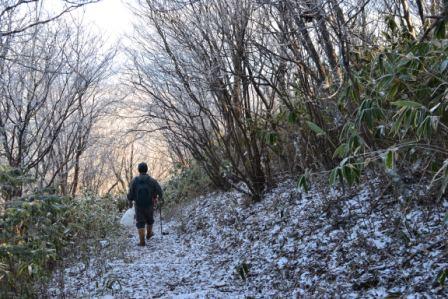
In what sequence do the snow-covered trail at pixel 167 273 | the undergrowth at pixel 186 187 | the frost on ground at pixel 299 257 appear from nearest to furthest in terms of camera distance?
the frost on ground at pixel 299 257 < the snow-covered trail at pixel 167 273 < the undergrowth at pixel 186 187

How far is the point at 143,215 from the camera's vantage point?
943cm

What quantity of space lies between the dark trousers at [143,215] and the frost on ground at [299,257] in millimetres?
818

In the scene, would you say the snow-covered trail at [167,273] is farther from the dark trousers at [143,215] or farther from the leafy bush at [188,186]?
the leafy bush at [188,186]

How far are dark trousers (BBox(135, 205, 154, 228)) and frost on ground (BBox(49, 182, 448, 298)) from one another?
2.68 ft

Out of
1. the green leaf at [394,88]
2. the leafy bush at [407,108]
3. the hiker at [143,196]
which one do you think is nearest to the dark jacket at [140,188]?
the hiker at [143,196]

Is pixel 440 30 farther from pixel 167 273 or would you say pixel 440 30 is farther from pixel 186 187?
pixel 186 187

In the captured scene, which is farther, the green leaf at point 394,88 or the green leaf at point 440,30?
the green leaf at point 394,88

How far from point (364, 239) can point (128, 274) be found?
142 inches

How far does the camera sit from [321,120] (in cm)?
650

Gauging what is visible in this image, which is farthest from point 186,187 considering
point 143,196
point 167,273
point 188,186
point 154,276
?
point 154,276

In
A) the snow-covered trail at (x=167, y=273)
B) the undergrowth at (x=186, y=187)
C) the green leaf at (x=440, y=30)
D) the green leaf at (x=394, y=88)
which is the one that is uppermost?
the green leaf at (x=440, y=30)

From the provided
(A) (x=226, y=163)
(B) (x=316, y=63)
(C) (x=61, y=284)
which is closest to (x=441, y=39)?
(B) (x=316, y=63)

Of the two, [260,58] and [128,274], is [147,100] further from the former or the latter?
[128,274]

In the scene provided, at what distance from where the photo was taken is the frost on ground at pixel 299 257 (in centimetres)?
377
